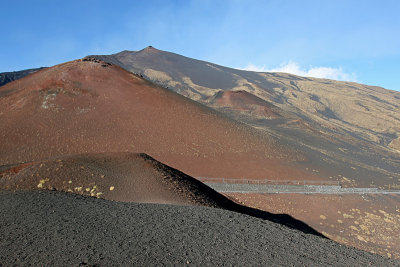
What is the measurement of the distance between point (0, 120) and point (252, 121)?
34.8 m

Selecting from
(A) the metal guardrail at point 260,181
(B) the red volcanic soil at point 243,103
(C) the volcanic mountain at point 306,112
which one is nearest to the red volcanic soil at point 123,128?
(A) the metal guardrail at point 260,181

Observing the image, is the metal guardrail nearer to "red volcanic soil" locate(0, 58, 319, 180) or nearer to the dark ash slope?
"red volcanic soil" locate(0, 58, 319, 180)

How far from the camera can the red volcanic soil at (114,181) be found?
11.6m

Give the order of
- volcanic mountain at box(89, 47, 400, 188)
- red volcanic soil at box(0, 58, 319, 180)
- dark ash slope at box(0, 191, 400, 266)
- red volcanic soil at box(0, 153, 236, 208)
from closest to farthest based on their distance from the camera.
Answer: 1. dark ash slope at box(0, 191, 400, 266)
2. red volcanic soil at box(0, 153, 236, 208)
3. red volcanic soil at box(0, 58, 319, 180)
4. volcanic mountain at box(89, 47, 400, 188)

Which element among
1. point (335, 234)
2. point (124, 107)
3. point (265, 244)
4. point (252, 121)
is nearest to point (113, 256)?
point (265, 244)

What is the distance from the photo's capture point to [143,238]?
6.93 meters

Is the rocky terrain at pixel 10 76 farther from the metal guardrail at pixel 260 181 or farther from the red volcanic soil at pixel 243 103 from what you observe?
the metal guardrail at pixel 260 181

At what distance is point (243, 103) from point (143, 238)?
55.1 meters

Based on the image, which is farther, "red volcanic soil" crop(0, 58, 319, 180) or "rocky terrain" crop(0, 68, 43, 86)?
"rocky terrain" crop(0, 68, 43, 86)

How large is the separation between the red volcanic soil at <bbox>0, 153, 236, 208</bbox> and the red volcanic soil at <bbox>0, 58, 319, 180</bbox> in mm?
9306

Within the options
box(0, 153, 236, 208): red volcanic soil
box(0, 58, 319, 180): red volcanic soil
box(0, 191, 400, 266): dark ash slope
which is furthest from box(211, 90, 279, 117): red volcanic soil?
box(0, 191, 400, 266): dark ash slope

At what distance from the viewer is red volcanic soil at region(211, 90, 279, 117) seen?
55800mm

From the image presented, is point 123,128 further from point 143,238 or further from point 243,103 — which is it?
point 243,103

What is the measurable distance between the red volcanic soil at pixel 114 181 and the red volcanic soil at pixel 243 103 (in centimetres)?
4277
